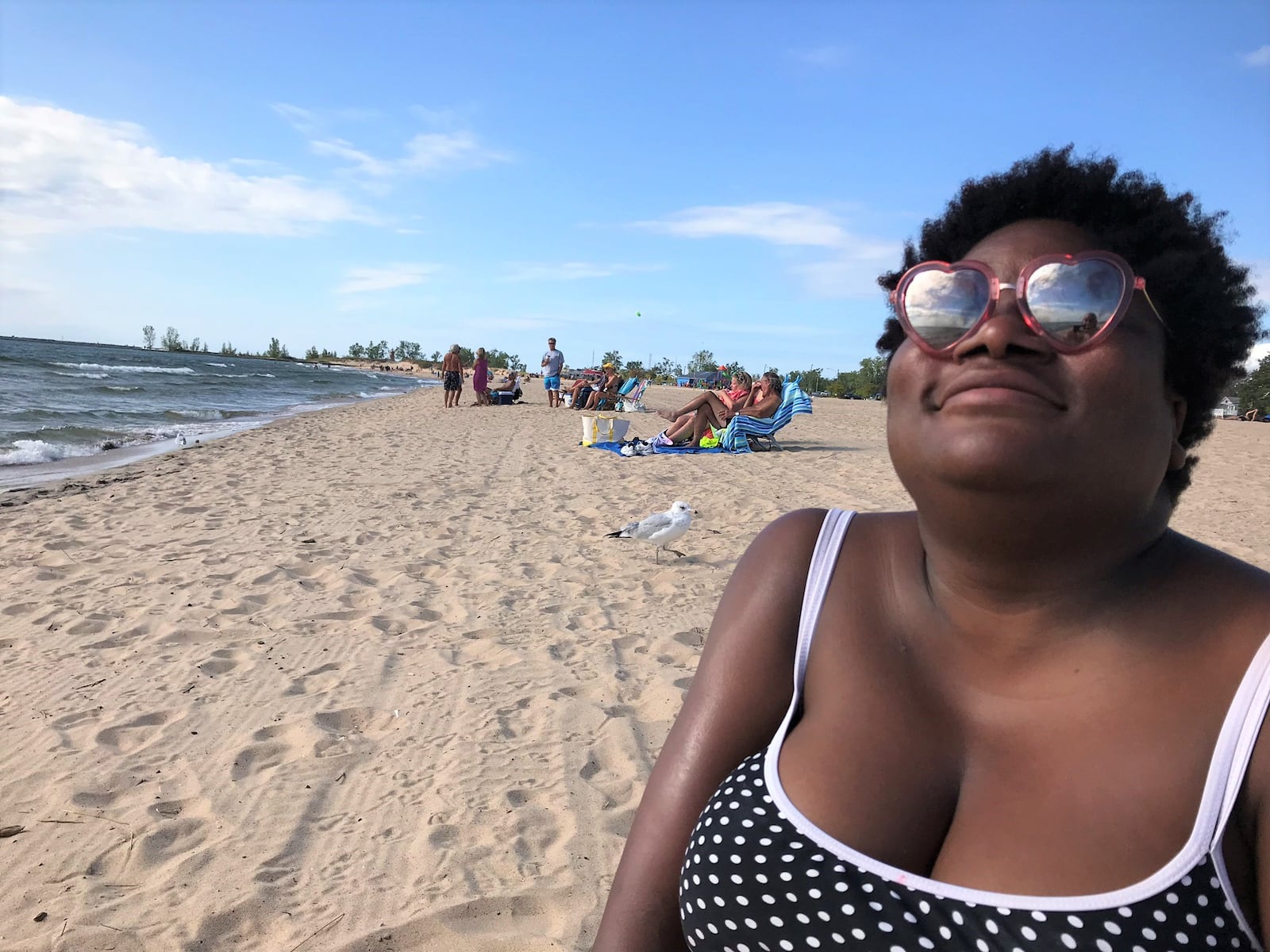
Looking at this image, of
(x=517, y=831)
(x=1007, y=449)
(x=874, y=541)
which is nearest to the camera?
(x=1007, y=449)

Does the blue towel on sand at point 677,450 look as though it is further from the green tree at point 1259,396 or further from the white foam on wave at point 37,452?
the green tree at point 1259,396

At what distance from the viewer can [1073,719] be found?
93cm

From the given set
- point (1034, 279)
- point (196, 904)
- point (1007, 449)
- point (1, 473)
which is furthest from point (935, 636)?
point (1, 473)

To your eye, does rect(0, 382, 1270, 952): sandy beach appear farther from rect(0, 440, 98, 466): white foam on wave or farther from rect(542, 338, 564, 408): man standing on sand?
rect(542, 338, 564, 408): man standing on sand

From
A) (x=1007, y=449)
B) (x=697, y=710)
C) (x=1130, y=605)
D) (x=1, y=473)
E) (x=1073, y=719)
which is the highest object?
(x=1007, y=449)

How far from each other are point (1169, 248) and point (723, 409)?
1136 centimetres

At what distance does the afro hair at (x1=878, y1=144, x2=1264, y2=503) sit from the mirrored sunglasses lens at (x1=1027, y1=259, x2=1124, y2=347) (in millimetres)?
67

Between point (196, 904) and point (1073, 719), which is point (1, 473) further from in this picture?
point (1073, 719)

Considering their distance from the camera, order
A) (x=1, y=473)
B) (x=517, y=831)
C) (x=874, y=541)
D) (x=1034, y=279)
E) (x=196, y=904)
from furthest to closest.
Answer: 1. (x=1, y=473)
2. (x=517, y=831)
3. (x=196, y=904)
4. (x=874, y=541)
5. (x=1034, y=279)

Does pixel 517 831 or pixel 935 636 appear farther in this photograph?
pixel 517 831

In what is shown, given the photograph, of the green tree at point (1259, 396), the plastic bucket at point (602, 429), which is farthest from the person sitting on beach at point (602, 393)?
the green tree at point (1259, 396)

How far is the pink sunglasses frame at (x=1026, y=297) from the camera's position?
0.92 m

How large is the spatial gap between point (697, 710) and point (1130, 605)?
0.54 metres

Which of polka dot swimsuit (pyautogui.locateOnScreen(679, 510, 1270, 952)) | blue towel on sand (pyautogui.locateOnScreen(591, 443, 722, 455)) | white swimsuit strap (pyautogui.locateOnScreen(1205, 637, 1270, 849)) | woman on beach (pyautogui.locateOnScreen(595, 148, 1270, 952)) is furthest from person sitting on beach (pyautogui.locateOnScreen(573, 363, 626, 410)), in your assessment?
white swimsuit strap (pyautogui.locateOnScreen(1205, 637, 1270, 849))
